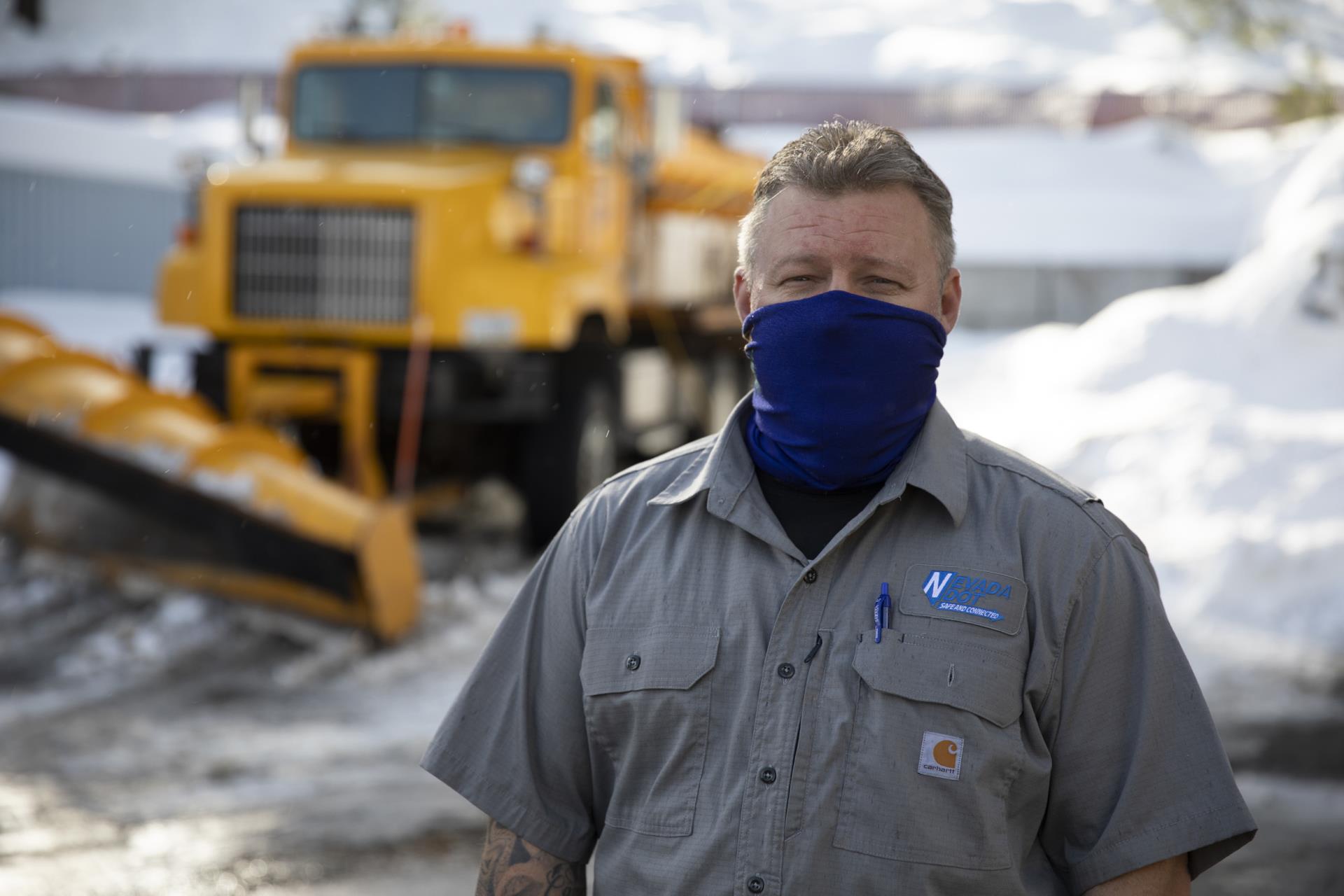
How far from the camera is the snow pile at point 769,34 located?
79125mm

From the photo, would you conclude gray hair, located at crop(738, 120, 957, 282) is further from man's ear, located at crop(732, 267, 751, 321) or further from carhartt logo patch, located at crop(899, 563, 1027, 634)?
carhartt logo patch, located at crop(899, 563, 1027, 634)

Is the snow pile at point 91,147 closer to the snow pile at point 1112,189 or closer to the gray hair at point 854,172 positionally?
the snow pile at point 1112,189

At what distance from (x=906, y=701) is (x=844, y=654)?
10 centimetres

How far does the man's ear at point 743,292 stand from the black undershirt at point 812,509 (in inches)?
10.4

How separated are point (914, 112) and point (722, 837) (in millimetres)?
37549

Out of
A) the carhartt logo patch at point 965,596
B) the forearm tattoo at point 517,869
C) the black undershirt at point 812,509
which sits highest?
the black undershirt at point 812,509

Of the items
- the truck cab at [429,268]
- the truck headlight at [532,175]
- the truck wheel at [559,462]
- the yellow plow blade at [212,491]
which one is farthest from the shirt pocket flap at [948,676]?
the truck headlight at [532,175]

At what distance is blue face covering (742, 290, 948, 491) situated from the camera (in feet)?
6.89

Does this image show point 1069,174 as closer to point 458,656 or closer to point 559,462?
point 559,462

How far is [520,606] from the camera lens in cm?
224

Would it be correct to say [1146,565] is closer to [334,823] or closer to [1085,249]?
[334,823]

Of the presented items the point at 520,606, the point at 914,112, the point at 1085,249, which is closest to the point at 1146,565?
the point at 520,606

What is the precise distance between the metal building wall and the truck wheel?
17.7 m

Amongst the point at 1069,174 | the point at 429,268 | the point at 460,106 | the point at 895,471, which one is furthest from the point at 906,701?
the point at 1069,174
